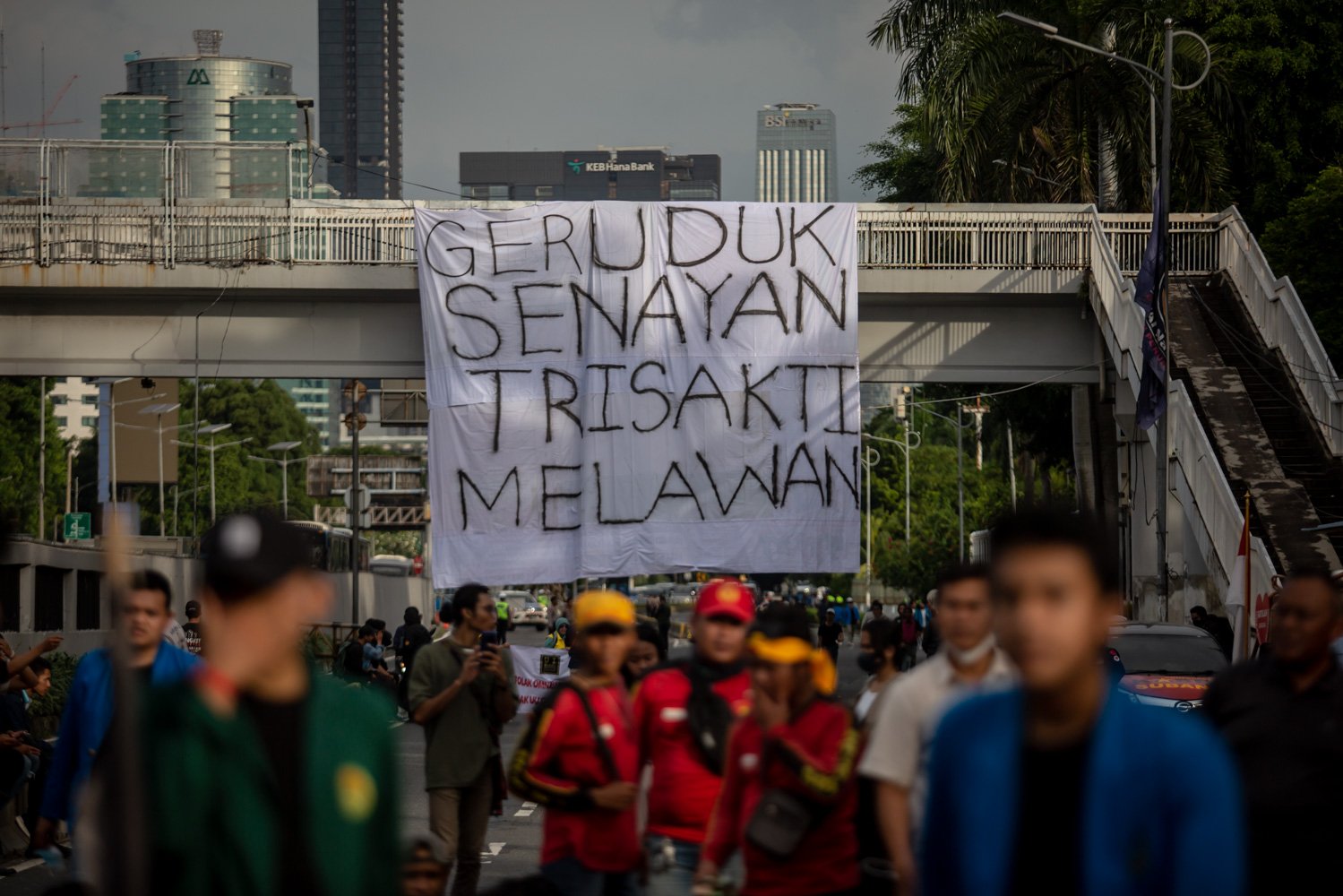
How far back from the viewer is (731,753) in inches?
235

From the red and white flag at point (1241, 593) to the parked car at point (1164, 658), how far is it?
0.73ft

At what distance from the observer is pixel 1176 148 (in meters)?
31.4

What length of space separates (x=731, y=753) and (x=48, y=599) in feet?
97.1

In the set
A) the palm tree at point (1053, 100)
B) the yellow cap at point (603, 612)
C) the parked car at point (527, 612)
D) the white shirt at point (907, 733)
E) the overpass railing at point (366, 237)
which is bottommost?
the parked car at point (527, 612)

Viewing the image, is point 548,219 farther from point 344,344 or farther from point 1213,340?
point 1213,340

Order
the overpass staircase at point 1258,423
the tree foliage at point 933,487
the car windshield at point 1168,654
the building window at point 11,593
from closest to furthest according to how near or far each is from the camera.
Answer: the car windshield at point 1168,654 → the overpass staircase at point 1258,423 → the building window at point 11,593 → the tree foliage at point 933,487

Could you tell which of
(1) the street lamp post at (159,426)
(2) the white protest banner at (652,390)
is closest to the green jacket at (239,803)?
(2) the white protest banner at (652,390)

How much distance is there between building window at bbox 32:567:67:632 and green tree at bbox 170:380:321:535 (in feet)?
211

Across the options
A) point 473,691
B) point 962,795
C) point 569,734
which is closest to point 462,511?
point 473,691

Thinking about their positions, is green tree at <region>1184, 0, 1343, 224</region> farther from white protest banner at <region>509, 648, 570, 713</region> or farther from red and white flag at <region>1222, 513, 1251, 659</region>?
white protest banner at <region>509, 648, 570, 713</region>

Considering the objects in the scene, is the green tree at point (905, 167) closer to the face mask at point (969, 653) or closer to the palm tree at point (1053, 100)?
the palm tree at point (1053, 100)

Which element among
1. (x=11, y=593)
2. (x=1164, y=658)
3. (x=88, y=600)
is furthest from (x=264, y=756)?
(x=88, y=600)

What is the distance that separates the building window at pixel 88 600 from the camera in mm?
35375

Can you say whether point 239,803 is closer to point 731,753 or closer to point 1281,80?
point 731,753
